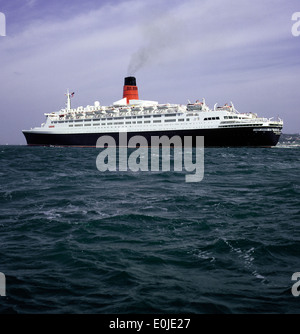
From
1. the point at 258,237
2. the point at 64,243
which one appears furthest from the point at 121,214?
the point at 258,237

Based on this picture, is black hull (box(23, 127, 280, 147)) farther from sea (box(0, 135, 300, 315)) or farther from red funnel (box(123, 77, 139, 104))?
sea (box(0, 135, 300, 315))

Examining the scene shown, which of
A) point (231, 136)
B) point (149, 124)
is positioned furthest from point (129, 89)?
point (231, 136)

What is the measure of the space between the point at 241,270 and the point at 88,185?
11.3 m

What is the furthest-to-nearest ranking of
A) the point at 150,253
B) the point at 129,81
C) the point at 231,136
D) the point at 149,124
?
1. the point at 129,81
2. the point at 149,124
3. the point at 231,136
4. the point at 150,253

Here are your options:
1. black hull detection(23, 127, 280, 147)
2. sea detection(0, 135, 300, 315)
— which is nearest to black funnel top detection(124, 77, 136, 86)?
black hull detection(23, 127, 280, 147)

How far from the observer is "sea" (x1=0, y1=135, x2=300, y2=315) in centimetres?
513

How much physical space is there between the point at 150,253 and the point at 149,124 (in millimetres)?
55301

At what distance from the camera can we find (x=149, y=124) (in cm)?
6144

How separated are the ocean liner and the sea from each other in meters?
41.8

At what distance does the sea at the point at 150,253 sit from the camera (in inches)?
202

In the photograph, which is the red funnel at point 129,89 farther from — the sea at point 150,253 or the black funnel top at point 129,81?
the sea at point 150,253

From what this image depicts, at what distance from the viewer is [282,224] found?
905 cm

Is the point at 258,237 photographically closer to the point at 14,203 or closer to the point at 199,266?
the point at 199,266

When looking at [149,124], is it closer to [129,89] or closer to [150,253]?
[129,89]
